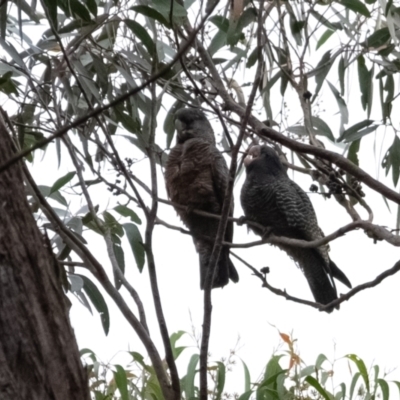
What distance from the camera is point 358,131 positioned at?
2.18m

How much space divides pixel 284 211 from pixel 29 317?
6.64 ft

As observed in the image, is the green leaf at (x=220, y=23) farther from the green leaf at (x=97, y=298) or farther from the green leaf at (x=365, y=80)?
the green leaf at (x=97, y=298)

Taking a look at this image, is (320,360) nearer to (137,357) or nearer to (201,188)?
(137,357)

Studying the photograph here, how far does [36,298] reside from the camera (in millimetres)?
979

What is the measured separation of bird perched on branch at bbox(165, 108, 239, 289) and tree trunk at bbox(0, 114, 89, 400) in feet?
5.84

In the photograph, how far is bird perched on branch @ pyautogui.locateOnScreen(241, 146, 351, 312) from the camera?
2.92 metres

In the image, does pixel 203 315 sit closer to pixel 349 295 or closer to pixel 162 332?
pixel 162 332

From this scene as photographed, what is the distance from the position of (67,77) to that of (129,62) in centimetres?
18

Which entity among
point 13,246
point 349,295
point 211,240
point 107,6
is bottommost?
point 13,246

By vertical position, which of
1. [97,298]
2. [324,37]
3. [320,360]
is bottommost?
[320,360]

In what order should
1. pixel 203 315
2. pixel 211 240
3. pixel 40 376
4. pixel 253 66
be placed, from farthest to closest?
1. pixel 211 240
2. pixel 253 66
3. pixel 203 315
4. pixel 40 376

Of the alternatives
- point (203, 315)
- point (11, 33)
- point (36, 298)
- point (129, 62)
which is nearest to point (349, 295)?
point (203, 315)

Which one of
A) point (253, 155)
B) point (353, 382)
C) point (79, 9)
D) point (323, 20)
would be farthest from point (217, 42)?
point (353, 382)

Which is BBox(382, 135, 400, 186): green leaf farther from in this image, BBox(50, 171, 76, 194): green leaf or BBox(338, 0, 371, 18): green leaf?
BBox(50, 171, 76, 194): green leaf
